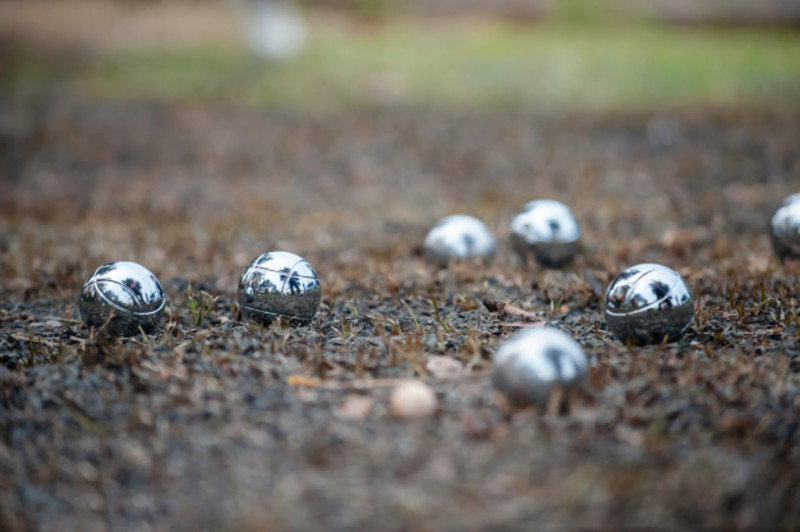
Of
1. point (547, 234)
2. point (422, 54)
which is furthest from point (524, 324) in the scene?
point (422, 54)

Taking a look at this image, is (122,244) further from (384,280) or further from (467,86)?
(467,86)

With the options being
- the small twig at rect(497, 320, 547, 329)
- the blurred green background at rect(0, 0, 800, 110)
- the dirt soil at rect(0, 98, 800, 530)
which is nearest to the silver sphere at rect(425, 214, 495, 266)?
the dirt soil at rect(0, 98, 800, 530)

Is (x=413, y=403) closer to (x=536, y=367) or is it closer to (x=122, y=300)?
(x=536, y=367)

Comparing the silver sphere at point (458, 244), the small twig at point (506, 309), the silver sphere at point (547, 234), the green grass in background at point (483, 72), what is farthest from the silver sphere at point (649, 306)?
the green grass in background at point (483, 72)

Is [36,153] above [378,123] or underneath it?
underneath

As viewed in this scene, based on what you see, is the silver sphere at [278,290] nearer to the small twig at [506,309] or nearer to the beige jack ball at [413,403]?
the small twig at [506,309]

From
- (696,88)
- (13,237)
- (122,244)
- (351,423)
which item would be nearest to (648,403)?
(351,423)

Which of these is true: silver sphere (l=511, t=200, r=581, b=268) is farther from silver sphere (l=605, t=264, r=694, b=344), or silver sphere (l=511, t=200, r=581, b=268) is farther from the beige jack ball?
the beige jack ball
